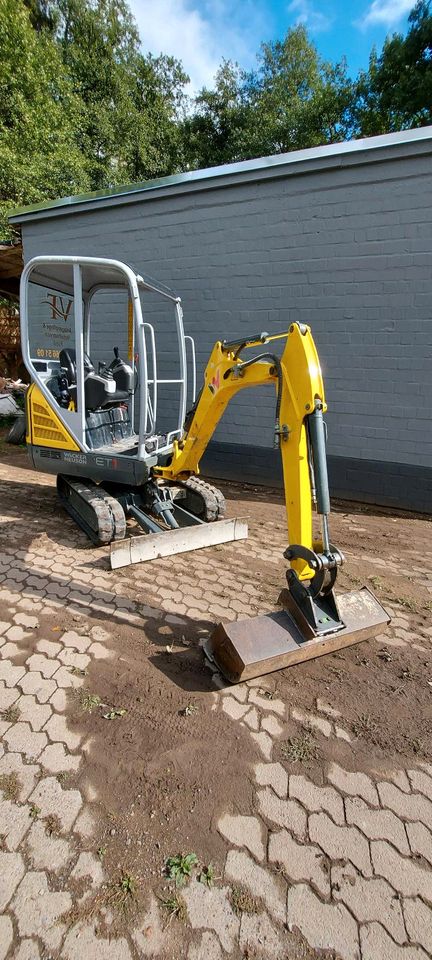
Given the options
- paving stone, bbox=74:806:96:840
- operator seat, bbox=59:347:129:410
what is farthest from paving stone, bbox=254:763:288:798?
operator seat, bbox=59:347:129:410

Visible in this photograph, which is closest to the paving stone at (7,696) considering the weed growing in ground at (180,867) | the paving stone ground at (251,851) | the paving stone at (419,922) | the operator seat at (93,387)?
the paving stone ground at (251,851)

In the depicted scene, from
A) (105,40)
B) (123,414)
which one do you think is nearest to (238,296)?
(123,414)

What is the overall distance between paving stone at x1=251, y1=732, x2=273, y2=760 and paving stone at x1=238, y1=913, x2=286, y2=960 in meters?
0.66

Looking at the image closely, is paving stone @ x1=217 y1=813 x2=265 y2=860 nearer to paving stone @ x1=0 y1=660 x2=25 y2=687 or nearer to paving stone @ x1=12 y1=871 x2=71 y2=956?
paving stone @ x1=12 y1=871 x2=71 y2=956

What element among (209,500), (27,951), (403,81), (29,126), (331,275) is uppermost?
(403,81)

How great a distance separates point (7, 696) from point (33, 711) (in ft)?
0.70

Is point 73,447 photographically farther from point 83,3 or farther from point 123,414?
point 83,3

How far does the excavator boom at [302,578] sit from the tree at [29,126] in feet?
42.3

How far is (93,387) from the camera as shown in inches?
183

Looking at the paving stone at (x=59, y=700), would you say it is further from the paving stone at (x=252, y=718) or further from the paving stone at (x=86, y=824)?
the paving stone at (x=252, y=718)

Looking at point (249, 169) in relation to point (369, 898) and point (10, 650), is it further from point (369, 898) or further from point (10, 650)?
point (369, 898)

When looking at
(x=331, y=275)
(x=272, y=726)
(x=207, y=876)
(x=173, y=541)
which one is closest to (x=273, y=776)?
(x=272, y=726)

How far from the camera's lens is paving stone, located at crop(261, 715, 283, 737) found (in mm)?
2363

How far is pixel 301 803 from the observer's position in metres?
2.01
